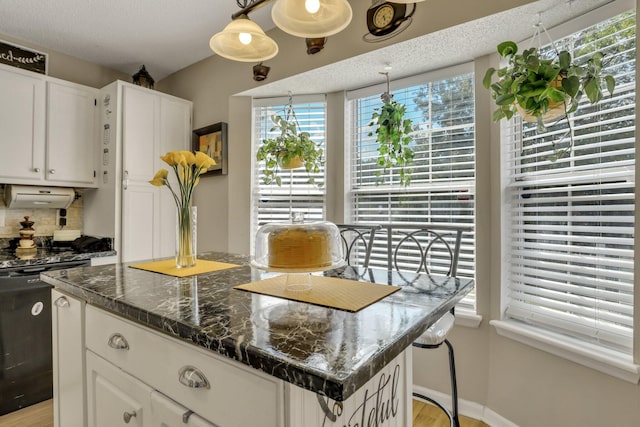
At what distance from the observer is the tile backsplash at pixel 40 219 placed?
106 inches

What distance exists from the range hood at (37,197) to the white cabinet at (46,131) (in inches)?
4.2

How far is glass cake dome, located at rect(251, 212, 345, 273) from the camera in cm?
98

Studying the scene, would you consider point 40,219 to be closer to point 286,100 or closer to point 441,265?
point 286,100

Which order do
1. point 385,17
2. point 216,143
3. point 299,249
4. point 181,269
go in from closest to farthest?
point 299,249, point 181,269, point 385,17, point 216,143

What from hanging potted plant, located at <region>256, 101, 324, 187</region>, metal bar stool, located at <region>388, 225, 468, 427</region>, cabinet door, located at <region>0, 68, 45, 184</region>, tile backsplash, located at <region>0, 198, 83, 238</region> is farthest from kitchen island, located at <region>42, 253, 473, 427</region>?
tile backsplash, located at <region>0, 198, 83, 238</region>

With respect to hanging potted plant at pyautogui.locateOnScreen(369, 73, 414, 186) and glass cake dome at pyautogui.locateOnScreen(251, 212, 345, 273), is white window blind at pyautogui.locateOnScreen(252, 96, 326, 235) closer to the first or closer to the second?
hanging potted plant at pyautogui.locateOnScreen(369, 73, 414, 186)

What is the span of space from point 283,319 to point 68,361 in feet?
3.59

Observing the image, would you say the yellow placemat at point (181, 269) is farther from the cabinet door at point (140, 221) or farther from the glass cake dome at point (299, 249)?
the cabinet door at point (140, 221)

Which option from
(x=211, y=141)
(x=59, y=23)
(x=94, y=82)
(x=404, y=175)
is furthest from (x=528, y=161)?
(x=94, y=82)

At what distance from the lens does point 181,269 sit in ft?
4.95

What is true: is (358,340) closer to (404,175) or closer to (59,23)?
(404,175)

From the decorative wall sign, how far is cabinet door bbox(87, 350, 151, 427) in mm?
2623

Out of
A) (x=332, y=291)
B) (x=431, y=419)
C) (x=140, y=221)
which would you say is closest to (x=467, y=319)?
(x=431, y=419)

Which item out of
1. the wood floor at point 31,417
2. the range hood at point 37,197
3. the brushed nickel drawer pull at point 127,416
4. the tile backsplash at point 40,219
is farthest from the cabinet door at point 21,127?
the brushed nickel drawer pull at point 127,416
